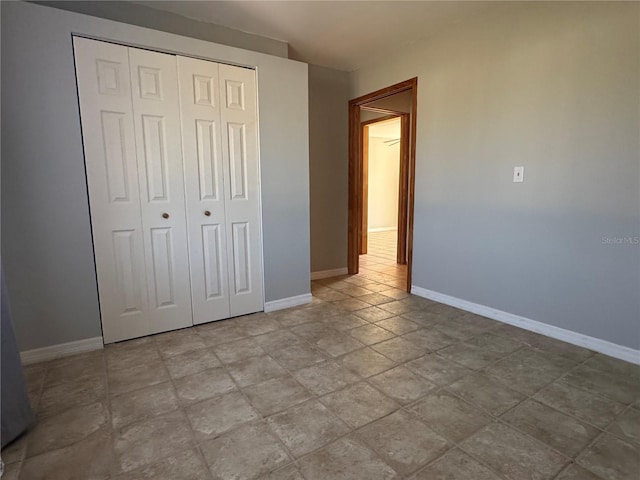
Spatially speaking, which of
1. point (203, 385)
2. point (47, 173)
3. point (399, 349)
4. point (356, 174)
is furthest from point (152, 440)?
point (356, 174)

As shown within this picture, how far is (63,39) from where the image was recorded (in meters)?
2.09

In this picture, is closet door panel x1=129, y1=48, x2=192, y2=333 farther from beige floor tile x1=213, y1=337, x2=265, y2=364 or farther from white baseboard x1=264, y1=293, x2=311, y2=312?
white baseboard x1=264, y1=293, x2=311, y2=312

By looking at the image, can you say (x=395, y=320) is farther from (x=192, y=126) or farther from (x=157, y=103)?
(x=157, y=103)

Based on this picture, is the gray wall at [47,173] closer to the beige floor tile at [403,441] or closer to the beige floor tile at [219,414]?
the beige floor tile at [219,414]

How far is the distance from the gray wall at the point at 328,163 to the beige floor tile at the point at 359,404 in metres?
2.45

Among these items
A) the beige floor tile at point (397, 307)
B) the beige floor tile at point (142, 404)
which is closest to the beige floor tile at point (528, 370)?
the beige floor tile at point (397, 307)

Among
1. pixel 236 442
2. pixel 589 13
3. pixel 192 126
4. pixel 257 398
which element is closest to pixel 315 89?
pixel 192 126

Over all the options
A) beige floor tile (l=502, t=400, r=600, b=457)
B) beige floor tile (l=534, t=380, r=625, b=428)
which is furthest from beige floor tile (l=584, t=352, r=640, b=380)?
beige floor tile (l=502, t=400, r=600, b=457)

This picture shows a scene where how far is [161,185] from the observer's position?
2.48 meters

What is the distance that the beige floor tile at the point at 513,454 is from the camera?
1302mm

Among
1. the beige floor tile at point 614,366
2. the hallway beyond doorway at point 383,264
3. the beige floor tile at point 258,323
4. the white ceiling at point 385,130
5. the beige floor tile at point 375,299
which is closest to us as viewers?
the beige floor tile at point 614,366

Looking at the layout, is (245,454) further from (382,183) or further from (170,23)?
(382,183)

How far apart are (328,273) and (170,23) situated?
3.02m

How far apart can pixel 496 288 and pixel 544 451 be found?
157cm
